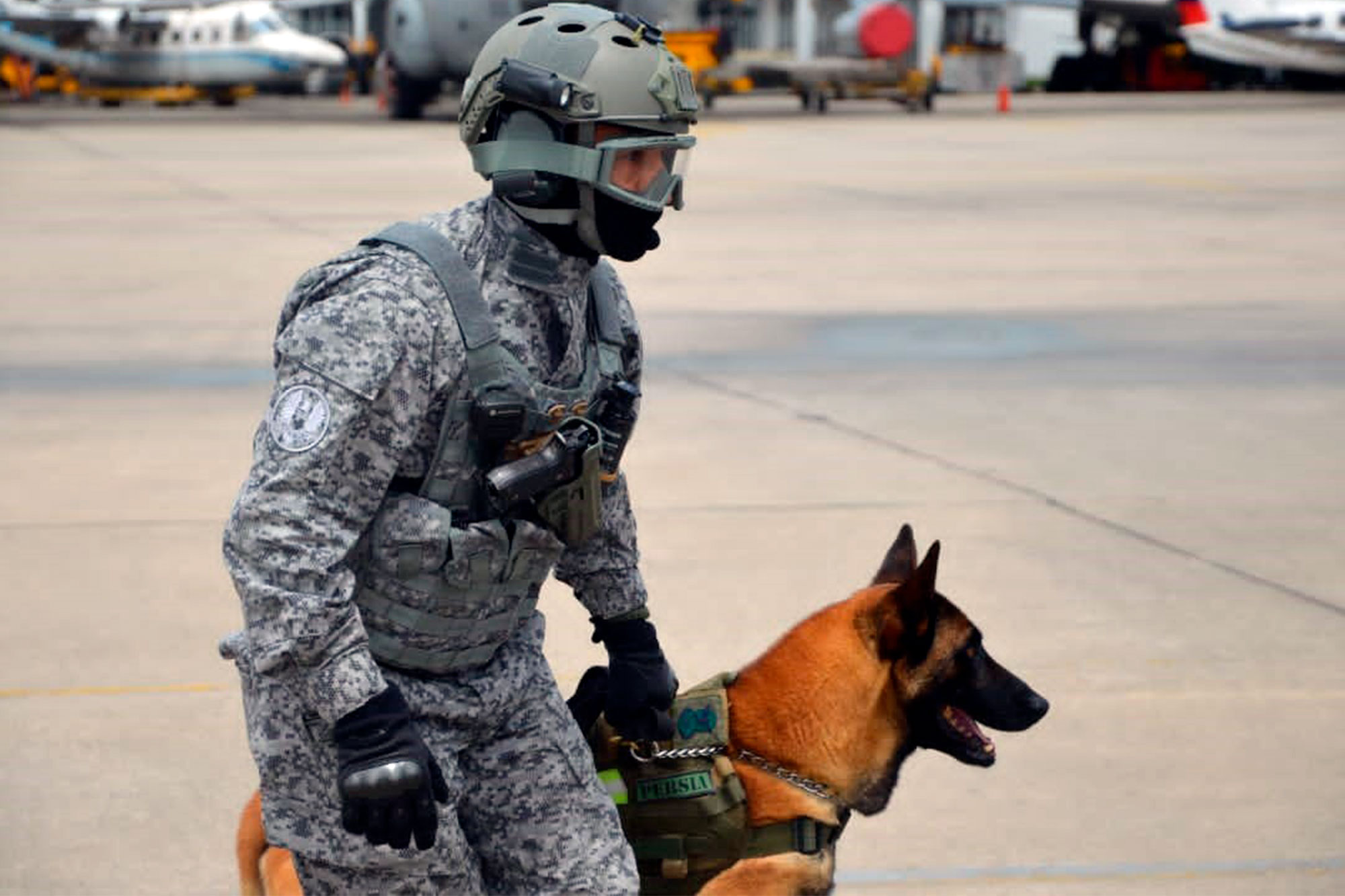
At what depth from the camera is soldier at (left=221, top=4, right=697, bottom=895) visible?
264cm

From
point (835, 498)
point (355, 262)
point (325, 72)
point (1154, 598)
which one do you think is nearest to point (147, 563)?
point (835, 498)

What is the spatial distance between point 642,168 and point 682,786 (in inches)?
40.8

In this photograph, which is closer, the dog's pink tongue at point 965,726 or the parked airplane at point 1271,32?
the dog's pink tongue at point 965,726

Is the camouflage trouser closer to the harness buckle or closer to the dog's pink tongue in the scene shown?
the harness buckle

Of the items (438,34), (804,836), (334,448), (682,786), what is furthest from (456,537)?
(438,34)

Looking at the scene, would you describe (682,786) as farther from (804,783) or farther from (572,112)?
(572,112)

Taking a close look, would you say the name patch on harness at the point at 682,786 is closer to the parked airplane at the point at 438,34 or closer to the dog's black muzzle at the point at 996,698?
the dog's black muzzle at the point at 996,698

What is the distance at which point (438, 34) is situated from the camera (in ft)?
116

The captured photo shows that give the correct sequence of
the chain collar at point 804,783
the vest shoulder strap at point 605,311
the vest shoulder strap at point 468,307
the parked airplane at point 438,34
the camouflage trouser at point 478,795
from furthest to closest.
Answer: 1. the parked airplane at point 438,34
2. the chain collar at point 804,783
3. the vest shoulder strap at point 605,311
4. the camouflage trouser at point 478,795
5. the vest shoulder strap at point 468,307

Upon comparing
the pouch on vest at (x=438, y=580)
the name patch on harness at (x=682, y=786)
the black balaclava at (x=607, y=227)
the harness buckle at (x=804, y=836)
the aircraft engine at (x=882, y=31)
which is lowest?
the aircraft engine at (x=882, y=31)

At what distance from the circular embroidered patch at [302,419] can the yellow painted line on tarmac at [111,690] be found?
125 inches

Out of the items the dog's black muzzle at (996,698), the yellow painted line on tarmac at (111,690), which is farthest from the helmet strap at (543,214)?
the yellow painted line on tarmac at (111,690)

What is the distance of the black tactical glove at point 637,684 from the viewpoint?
331 centimetres

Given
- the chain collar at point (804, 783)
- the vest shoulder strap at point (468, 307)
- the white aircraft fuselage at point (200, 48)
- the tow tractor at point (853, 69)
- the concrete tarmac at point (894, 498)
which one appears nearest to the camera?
the vest shoulder strap at point (468, 307)
